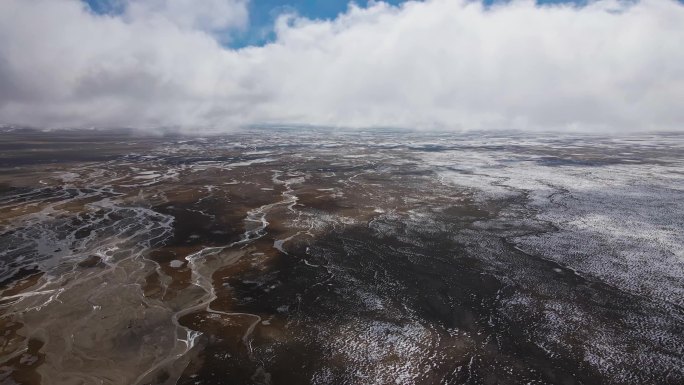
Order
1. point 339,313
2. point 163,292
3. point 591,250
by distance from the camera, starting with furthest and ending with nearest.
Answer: point 591,250 < point 163,292 < point 339,313

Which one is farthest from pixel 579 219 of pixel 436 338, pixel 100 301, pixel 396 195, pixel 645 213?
pixel 100 301

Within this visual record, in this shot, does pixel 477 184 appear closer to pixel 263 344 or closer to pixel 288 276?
pixel 288 276

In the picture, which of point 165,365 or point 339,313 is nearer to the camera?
point 165,365

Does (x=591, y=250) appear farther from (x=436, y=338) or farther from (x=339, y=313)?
(x=339, y=313)

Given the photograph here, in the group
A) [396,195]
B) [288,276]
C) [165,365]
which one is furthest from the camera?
[396,195]

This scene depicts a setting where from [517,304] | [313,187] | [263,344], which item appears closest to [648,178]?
[313,187]

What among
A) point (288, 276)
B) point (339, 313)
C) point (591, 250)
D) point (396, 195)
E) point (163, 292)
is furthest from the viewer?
point (396, 195)
